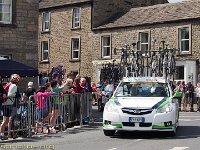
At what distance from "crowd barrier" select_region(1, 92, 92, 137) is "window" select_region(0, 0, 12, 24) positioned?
329 inches

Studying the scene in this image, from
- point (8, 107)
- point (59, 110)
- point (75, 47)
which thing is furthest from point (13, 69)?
point (75, 47)

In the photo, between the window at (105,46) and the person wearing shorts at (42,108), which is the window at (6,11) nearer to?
the person wearing shorts at (42,108)

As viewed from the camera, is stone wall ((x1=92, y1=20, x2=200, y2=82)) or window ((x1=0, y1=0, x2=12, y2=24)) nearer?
window ((x1=0, y1=0, x2=12, y2=24))

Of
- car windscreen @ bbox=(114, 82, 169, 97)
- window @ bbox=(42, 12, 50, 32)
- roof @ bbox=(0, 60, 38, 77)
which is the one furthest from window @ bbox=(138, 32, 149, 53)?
car windscreen @ bbox=(114, 82, 169, 97)

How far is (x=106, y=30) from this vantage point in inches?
1594

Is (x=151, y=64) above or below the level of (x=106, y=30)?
below

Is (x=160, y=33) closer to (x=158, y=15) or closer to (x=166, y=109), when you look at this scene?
(x=158, y=15)

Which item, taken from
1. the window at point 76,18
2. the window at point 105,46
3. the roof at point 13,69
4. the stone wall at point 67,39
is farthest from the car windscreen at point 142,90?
the window at point 76,18

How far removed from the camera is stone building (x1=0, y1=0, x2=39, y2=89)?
943 inches

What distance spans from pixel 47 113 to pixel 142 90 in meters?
3.01

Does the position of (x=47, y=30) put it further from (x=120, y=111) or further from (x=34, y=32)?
(x=120, y=111)

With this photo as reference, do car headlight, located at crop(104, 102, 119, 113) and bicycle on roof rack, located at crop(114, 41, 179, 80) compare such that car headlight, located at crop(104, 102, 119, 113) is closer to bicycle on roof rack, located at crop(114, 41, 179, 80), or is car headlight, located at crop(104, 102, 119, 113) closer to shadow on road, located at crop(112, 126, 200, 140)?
shadow on road, located at crop(112, 126, 200, 140)

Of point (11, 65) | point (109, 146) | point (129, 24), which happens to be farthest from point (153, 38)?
Result: point (109, 146)

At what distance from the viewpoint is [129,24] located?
3875 centimetres
